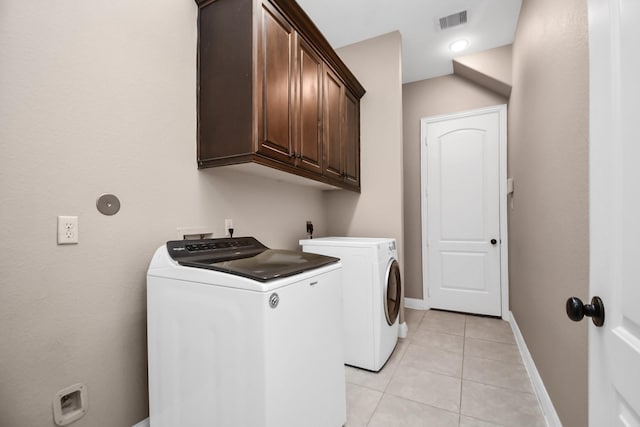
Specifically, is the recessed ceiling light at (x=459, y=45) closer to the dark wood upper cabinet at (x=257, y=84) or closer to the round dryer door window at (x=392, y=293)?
the dark wood upper cabinet at (x=257, y=84)

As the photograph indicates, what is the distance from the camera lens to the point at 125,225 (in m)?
1.36

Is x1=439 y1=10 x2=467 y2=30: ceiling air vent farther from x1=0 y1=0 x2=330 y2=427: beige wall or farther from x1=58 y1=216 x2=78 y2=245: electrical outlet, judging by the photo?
x1=58 y1=216 x2=78 y2=245: electrical outlet

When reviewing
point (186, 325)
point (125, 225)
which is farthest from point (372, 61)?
point (186, 325)

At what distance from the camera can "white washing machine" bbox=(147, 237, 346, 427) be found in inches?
41.0

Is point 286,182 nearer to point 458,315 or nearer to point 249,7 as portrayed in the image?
point 249,7

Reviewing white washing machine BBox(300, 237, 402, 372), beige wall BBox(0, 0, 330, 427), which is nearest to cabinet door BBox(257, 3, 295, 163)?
beige wall BBox(0, 0, 330, 427)

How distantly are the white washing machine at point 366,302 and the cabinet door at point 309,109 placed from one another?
0.70m

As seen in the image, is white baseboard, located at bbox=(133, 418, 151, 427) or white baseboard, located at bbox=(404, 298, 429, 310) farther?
white baseboard, located at bbox=(404, 298, 429, 310)

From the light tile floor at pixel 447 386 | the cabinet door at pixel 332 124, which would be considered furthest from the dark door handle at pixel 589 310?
the cabinet door at pixel 332 124

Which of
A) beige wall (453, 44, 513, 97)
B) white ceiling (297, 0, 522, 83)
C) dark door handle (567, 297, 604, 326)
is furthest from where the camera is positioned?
beige wall (453, 44, 513, 97)

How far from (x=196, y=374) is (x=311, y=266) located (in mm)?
654

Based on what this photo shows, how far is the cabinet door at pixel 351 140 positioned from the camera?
267 centimetres

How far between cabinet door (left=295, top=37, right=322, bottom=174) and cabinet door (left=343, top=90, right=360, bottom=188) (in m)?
0.52

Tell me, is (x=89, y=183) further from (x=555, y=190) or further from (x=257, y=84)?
(x=555, y=190)
